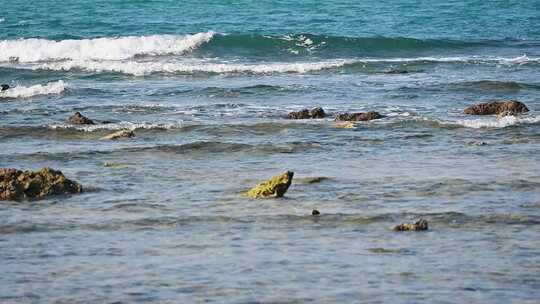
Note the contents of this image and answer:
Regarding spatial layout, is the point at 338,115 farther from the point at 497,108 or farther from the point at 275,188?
the point at 275,188

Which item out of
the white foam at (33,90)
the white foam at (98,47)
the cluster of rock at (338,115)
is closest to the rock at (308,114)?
the cluster of rock at (338,115)

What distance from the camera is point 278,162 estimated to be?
15164 millimetres

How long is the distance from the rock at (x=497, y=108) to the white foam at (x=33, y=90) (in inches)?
360

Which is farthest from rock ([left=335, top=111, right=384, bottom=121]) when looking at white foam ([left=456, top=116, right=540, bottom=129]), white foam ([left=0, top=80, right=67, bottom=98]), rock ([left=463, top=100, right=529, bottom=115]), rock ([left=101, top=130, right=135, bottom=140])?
white foam ([left=0, top=80, right=67, bottom=98])

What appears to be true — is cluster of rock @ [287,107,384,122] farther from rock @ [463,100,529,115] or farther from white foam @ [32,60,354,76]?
white foam @ [32,60,354,76]

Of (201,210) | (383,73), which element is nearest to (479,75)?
(383,73)

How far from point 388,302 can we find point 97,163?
7440 mm

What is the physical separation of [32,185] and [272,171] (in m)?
3.22

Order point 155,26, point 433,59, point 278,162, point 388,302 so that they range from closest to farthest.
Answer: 1. point 388,302
2. point 278,162
3. point 433,59
4. point 155,26

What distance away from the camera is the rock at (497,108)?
19.3 m

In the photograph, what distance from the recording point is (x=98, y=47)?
3375cm

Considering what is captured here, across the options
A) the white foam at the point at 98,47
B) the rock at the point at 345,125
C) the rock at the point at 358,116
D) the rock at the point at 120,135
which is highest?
the white foam at the point at 98,47

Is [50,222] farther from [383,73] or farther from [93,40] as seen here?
[93,40]

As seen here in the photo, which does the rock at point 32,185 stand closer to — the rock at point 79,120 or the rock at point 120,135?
the rock at point 120,135
